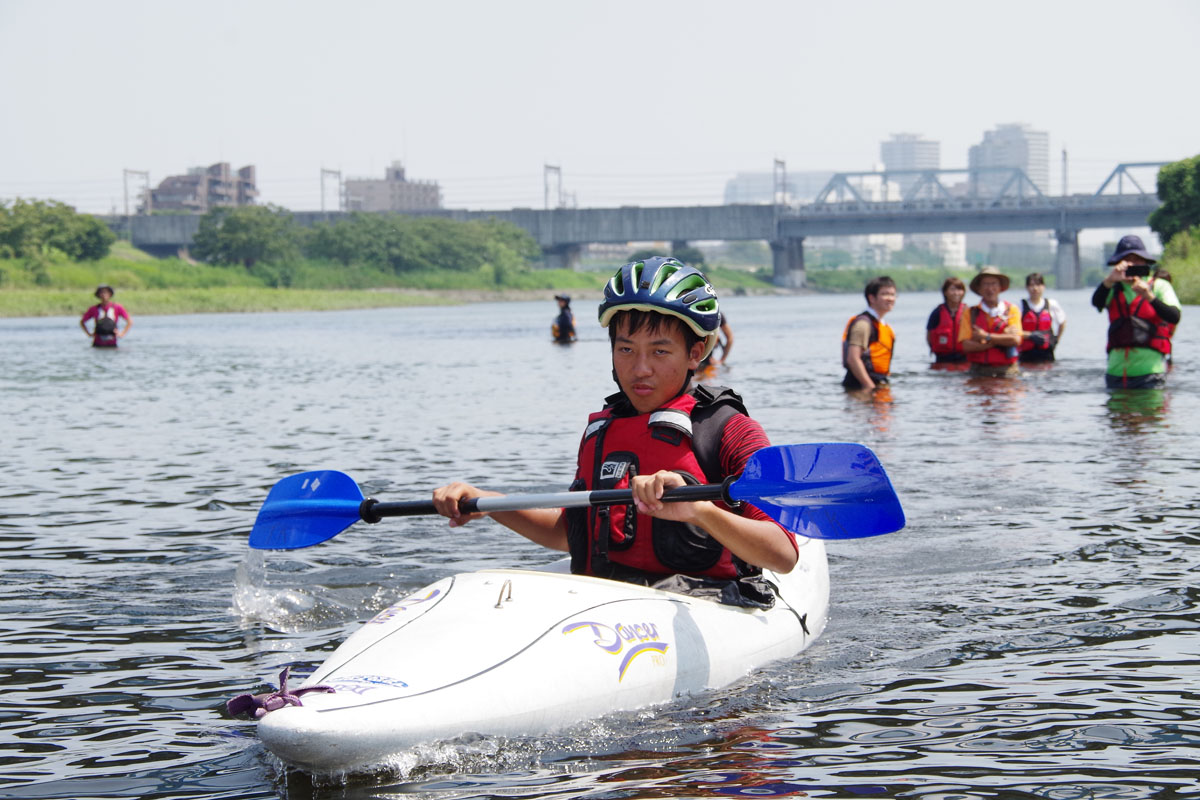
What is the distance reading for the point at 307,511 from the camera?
6.04 meters

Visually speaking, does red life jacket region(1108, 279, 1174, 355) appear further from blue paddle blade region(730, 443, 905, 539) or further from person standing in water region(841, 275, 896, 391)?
blue paddle blade region(730, 443, 905, 539)

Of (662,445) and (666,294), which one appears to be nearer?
(666,294)

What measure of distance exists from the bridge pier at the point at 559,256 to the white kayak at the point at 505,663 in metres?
119

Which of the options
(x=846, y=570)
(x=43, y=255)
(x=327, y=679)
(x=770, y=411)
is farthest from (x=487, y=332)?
(x=43, y=255)

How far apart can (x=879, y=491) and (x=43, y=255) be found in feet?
307

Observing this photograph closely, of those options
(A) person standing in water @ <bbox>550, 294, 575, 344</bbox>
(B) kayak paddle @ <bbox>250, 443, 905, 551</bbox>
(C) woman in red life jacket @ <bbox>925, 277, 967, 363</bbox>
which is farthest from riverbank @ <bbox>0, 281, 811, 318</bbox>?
(B) kayak paddle @ <bbox>250, 443, 905, 551</bbox>

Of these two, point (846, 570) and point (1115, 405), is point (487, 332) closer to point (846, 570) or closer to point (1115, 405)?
point (1115, 405)

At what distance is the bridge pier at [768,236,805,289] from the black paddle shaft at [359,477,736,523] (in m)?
118

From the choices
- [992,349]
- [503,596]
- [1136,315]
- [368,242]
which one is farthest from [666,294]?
[368,242]

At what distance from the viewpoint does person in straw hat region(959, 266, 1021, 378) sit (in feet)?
60.1

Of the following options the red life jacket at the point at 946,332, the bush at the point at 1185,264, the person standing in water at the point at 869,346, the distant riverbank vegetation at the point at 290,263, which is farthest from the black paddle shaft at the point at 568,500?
the distant riverbank vegetation at the point at 290,263

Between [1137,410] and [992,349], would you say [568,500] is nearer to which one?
[1137,410]

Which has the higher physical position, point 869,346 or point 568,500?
point 869,346

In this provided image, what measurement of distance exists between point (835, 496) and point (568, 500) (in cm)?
97
